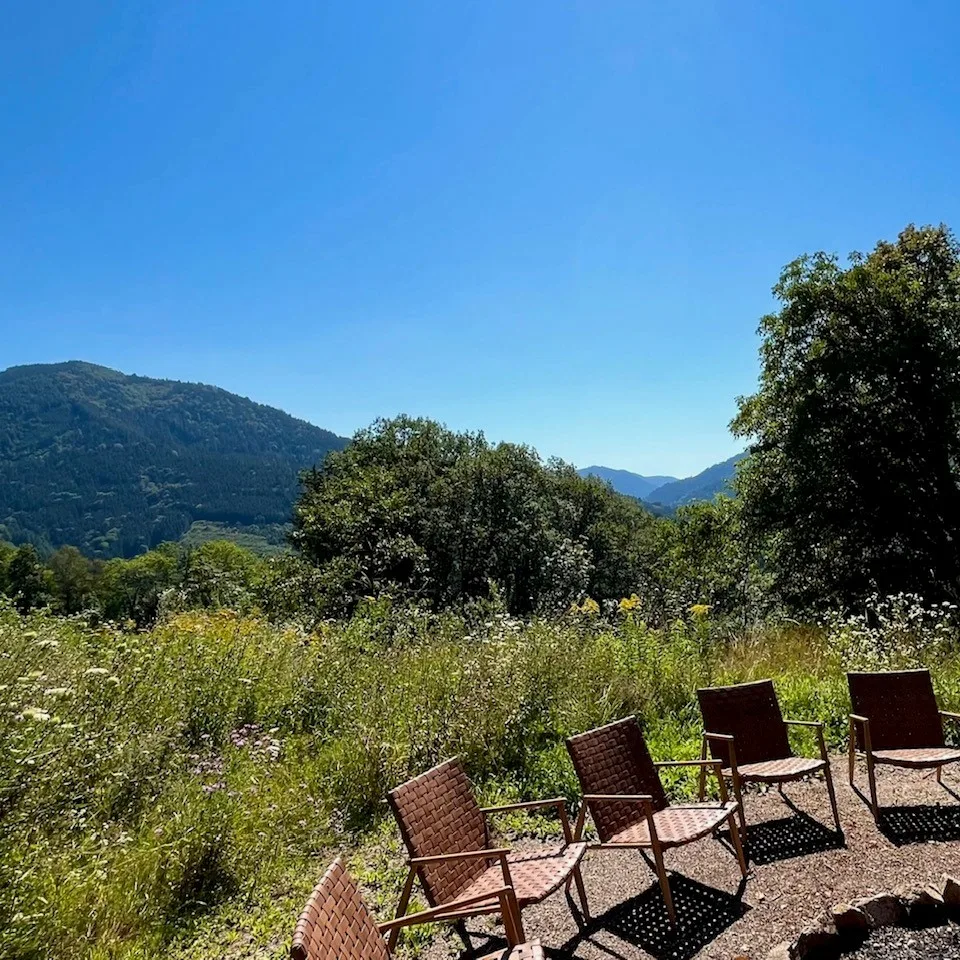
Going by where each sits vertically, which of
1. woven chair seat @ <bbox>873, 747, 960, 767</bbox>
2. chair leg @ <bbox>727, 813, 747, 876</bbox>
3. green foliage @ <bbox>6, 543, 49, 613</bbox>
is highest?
green foliage @ <bbox>6, 543, 49, 613</bbox>

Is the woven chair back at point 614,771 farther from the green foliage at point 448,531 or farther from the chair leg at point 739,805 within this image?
the green foliage at point 448,531

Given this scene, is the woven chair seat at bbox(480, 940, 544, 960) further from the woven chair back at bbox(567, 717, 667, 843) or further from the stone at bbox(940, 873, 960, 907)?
the stone at bbox(940, 873, 960, 907)

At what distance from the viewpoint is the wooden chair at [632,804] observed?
3309 millimetres

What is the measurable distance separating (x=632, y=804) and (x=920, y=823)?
1778mm

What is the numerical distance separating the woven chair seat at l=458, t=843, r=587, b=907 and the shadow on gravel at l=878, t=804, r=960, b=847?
1990mm

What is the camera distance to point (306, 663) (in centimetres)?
655

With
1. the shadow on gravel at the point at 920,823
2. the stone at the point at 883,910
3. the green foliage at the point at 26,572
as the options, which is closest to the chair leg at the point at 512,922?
the stone at the point at 883,910

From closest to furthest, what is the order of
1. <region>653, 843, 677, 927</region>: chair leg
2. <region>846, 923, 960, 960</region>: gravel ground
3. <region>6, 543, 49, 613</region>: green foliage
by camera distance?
<region>846, 923, 960, 960</region>: gravel ground, <region>653, 843, 677, 927</region>: chair leg, <region>6, 543, 49, 613</region>: green foliage

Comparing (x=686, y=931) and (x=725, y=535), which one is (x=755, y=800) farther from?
(x=725, y=535)

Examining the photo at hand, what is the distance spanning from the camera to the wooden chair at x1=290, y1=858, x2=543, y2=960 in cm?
207

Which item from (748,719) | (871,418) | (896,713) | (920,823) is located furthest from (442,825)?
(871,418)

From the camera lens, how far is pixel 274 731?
4910mm

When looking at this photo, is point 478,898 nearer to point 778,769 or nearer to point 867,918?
point 867,918

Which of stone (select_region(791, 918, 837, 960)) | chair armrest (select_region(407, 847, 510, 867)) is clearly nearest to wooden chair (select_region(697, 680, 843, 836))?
stone (select_region(791, 918, 837, 960))
